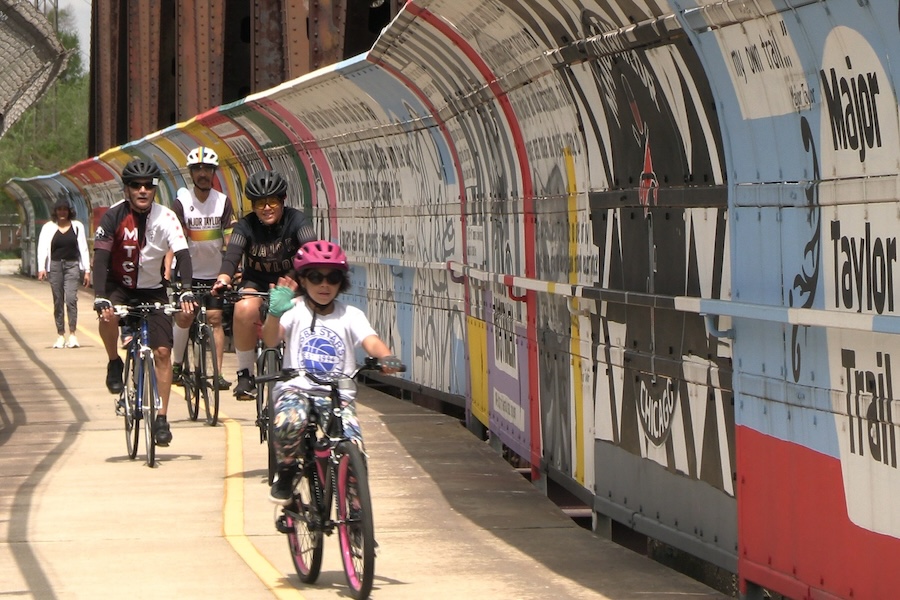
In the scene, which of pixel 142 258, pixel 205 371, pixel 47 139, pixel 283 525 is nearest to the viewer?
pixel 283 525

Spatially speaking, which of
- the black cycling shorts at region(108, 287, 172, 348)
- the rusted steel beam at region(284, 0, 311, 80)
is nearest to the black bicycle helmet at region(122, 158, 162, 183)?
the black cycling shorts at region(108, 287, 172, 348)

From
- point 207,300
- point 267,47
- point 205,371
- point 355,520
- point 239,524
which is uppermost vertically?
point 267,47

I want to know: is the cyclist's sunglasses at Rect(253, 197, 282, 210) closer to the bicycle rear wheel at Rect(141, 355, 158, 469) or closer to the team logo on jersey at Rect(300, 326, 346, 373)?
the bicycle rear wheel at Rect(141, 355, 158, 469)

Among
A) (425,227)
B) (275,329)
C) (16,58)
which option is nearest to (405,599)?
(275,329)

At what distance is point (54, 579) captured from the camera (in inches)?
305

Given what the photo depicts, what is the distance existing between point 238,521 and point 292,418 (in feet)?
6.33

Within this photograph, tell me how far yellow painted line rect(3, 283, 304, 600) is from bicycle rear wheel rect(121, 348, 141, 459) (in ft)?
2.03

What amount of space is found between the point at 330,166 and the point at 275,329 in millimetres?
9694

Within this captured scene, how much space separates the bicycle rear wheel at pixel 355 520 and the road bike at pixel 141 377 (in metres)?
4.28

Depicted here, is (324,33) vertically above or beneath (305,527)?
above

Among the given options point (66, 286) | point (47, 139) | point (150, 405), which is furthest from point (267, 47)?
point (47, 139)

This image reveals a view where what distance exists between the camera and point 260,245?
11.1m

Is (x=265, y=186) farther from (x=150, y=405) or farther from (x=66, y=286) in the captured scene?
(x=66, y=286)

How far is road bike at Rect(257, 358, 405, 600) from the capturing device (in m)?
7.04
